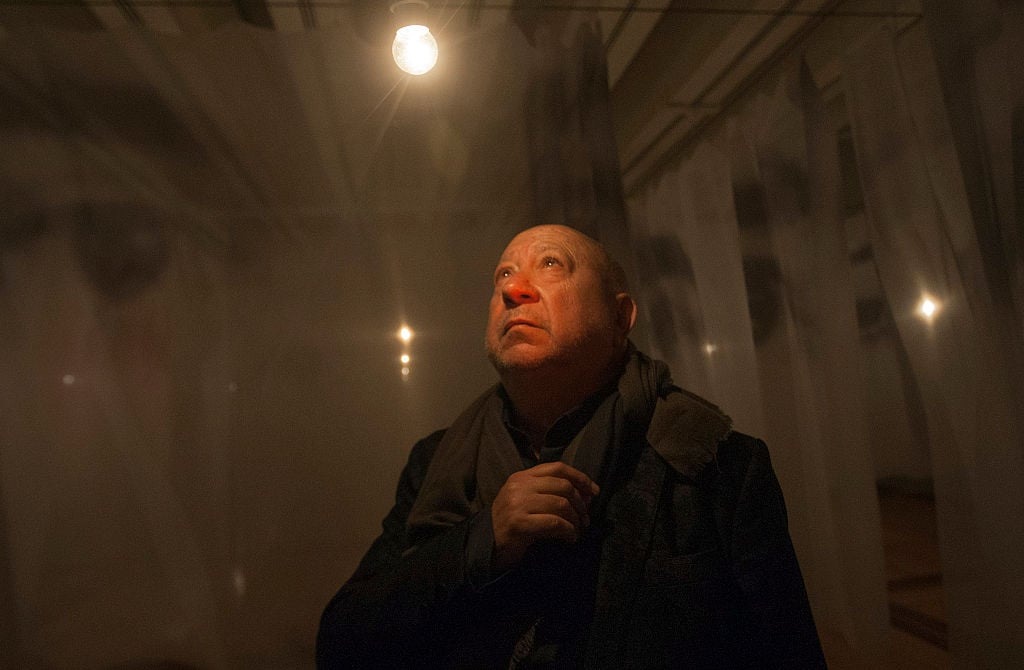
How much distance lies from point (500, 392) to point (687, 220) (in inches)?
30.5

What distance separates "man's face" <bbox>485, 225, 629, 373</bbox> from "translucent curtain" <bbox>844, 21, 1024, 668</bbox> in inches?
24.4

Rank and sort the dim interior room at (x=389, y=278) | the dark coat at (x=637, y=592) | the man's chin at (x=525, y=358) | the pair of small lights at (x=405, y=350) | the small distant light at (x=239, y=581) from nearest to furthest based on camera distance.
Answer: the dark coat at (x=637, y=592)
the man's chin at (x=525, y=358)
the dim interior room at (x=389, y=278)
the small distant light at (x=239, y=581)
the pair of small lights at (x=405, y=350)

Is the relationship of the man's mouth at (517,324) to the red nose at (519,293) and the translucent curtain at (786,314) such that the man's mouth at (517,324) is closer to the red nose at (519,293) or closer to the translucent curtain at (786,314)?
the red nose at (519,293)

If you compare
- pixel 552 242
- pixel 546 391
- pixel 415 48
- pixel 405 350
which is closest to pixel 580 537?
pixel 546 391

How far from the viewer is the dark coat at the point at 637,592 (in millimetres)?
→ 738

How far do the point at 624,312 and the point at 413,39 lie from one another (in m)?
0.68

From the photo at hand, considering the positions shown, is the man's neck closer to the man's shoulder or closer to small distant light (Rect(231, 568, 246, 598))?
the man's shoulder

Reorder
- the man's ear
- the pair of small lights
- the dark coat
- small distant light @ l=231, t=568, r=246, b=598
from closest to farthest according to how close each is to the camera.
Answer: the dark coat < the man's ear < small distant light @ l=231, t=568, r=246, b=598 < the pair of small lights

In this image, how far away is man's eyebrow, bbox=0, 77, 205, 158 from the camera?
3.99 feet

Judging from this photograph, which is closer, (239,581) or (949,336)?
(949,336)

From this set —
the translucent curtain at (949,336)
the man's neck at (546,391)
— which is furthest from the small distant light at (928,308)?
the man's neck at (546,391)

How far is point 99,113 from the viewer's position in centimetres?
125

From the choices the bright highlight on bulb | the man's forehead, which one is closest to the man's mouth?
the man's forehead

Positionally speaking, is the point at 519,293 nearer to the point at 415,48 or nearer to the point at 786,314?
the point at 415,48
